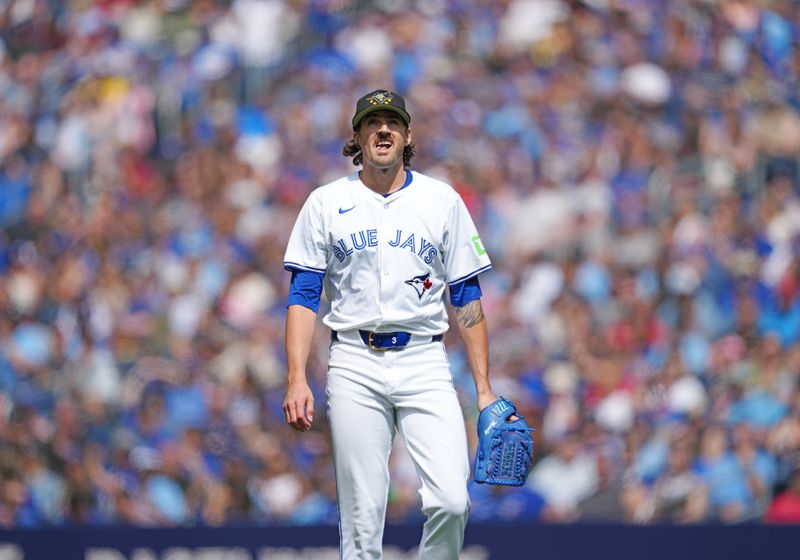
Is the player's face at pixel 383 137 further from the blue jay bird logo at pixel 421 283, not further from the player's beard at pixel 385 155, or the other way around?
the blue jay bird logo at pixel 421 283

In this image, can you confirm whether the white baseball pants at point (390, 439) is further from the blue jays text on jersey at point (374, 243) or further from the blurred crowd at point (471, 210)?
the blurred crowd at point (471, 210)

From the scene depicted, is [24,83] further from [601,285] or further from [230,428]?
[601,285]

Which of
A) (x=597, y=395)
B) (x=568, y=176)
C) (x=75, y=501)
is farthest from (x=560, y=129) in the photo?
(x=75, y=501)

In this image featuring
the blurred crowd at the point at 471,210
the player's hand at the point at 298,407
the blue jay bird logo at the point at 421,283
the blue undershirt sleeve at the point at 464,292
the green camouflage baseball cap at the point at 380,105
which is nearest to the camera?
the player's hand at the point at 298,407

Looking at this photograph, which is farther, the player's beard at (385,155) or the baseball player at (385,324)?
the player's beard at (385,155)

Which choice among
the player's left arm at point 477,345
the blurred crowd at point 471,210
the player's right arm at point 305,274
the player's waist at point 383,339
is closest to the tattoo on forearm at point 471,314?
the player's left arm at point 477,345

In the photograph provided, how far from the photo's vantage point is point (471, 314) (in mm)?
4180

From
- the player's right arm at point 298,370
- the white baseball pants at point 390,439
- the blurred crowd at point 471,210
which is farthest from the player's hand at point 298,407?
the blurred crowd at point 471,210

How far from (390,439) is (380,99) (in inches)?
44.0

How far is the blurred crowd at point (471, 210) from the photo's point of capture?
286 inches

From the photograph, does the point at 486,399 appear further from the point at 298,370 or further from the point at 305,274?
the point at 305,274

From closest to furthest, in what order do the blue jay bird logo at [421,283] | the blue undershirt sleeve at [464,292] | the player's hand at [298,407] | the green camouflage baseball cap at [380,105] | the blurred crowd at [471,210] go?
the player's hand at [298,407], the green camouflage baseball cap at [380,105], the blue jay bird logo at [421,283], the blue undershirt sleeve at [464,292], the blurred crowd at [471,210]

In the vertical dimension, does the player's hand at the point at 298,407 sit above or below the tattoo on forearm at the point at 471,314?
below

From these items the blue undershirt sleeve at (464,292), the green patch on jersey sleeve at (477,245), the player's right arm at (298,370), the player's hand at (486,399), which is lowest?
the player's hand at (486,399)
